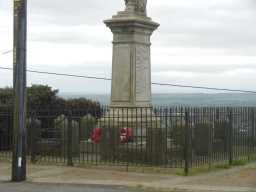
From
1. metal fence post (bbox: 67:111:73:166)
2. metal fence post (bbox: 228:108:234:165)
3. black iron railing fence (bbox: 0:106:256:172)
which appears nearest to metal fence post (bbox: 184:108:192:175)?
black iron railing fence (bbox: 0:106:256:172)

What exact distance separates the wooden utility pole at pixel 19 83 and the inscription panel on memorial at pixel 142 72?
4860 mm

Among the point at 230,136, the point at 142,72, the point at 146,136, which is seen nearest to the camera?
the point at 146,136

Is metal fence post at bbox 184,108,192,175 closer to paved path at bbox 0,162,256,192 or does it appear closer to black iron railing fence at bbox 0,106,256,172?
black iron railing fence at bbox 0,106,256,172

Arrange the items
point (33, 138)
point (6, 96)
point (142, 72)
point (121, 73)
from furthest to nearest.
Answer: point (6, 96), point (142, 72), point (121, 73), point (33, 138)

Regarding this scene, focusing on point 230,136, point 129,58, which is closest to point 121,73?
point 129,58

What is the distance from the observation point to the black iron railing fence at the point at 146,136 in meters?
15.4

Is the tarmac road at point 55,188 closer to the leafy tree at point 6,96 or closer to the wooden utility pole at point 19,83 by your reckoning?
the wooden utility pole at point 19,83

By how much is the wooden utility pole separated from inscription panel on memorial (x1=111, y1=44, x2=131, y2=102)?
15.2ft

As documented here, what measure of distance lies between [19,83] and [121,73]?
190 inches

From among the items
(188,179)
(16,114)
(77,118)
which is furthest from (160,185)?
(77,118)

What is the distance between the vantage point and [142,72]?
1802cm

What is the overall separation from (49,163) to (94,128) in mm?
1649

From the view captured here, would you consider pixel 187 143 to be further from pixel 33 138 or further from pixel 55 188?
pixel 33 138

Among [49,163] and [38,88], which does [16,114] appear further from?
[38,88]
